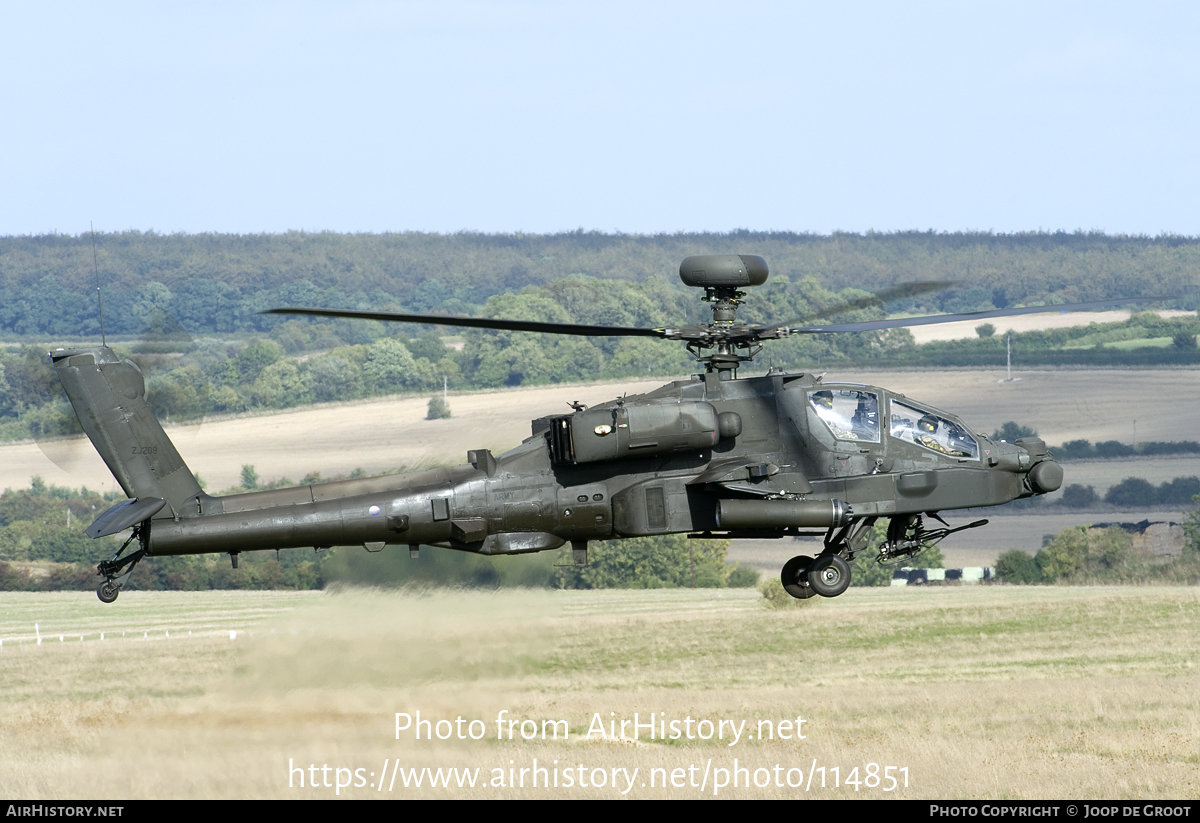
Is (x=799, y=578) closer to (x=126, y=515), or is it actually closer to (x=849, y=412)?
(x=849, y=412)

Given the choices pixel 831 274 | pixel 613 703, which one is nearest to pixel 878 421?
pixel 613 703

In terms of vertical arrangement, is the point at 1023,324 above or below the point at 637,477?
above

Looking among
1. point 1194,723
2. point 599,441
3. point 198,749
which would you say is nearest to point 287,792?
point 198,749

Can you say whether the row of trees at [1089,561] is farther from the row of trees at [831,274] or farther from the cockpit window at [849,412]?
the cockpit window at [849,412]

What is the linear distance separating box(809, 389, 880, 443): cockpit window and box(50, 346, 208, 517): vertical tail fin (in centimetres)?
961

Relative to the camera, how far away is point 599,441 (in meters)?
21.4

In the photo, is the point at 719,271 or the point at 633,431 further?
the point at 633,431

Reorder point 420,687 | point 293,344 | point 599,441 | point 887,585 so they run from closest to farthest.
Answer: point 599,441 < point 420,687 < point 887,585 < point 293,344

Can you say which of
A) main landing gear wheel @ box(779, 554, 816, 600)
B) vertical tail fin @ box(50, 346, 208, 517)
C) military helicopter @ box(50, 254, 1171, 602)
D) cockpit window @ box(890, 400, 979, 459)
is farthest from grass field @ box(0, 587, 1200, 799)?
cockpit window @ box(890, 400, 979, 459)

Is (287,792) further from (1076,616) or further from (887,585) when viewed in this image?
(887,585)

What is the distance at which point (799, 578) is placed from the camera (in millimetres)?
23031

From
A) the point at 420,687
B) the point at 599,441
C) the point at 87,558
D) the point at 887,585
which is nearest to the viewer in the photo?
the point at 599,441

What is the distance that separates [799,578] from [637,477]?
3.17m

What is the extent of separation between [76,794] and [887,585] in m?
87.1
